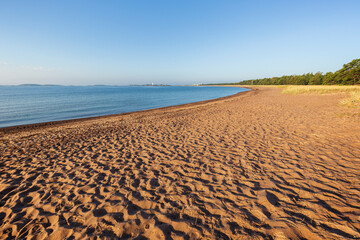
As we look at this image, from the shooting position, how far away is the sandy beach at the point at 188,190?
2.72m

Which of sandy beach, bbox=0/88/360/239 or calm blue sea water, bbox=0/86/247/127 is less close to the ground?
sandy beach, bbox=0/88/360/239

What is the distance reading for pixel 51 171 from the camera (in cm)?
496

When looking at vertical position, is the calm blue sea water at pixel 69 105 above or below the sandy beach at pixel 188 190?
below

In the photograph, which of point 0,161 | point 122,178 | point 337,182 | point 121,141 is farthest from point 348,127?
point 0,161

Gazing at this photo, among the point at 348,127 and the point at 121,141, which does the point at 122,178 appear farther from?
the point at 348,127

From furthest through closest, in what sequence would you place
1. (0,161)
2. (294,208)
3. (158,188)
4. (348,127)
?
(348,127), (0,161), (158,188), (294,208)

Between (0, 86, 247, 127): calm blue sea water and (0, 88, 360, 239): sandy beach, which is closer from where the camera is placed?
(0, 88, 360, 239): sandy beach

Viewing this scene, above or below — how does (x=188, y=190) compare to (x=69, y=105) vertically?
above

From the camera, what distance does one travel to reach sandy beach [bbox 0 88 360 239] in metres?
2.72

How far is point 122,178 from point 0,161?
18.7ft

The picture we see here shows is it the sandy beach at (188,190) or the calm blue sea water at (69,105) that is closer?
the sandy beach at (188,190)

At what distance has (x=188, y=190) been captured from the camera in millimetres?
3783

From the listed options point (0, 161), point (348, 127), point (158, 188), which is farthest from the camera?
point (348, 127)

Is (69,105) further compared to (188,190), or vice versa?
(69,105)
